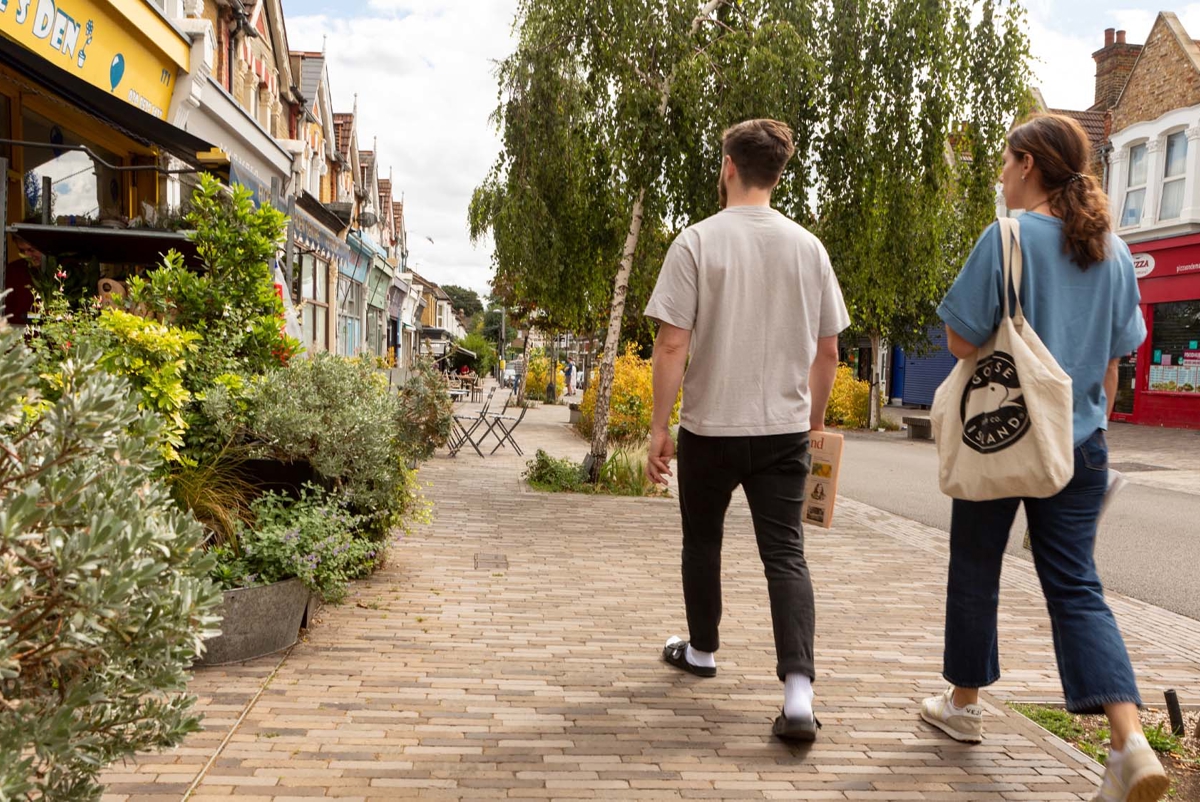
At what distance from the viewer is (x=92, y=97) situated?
22.5 feet

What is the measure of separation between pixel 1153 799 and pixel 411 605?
11.3 ft

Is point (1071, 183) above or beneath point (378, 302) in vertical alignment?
beneath

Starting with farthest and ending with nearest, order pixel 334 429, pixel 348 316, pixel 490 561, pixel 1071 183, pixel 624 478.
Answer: pixel 348 316, pixel 624 478, pixel 490 561, pixel 334 429, pixel 1071 183

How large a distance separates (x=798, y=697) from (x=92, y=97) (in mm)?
6290

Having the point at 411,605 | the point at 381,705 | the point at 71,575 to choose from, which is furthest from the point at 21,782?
the point at 411,605

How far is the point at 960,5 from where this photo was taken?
938 cm

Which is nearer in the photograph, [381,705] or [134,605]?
[134,605]

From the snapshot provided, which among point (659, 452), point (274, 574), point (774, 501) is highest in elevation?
point (659, 452)

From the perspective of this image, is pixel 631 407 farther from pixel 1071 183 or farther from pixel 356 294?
pixel 356 294

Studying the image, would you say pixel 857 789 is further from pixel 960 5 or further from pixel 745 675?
pixel 960 5

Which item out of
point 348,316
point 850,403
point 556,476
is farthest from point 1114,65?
point 556,476

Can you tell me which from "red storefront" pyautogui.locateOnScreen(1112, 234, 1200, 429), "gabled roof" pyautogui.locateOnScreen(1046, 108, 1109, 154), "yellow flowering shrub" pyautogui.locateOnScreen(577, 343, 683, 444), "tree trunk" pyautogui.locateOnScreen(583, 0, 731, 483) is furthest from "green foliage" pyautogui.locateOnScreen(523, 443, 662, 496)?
"gabled roof" pyautogui.locateOnScreen(1046, 108, 1109, 154)

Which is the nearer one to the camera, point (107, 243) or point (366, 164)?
point (107, 243)

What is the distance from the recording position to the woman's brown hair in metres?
3.03
